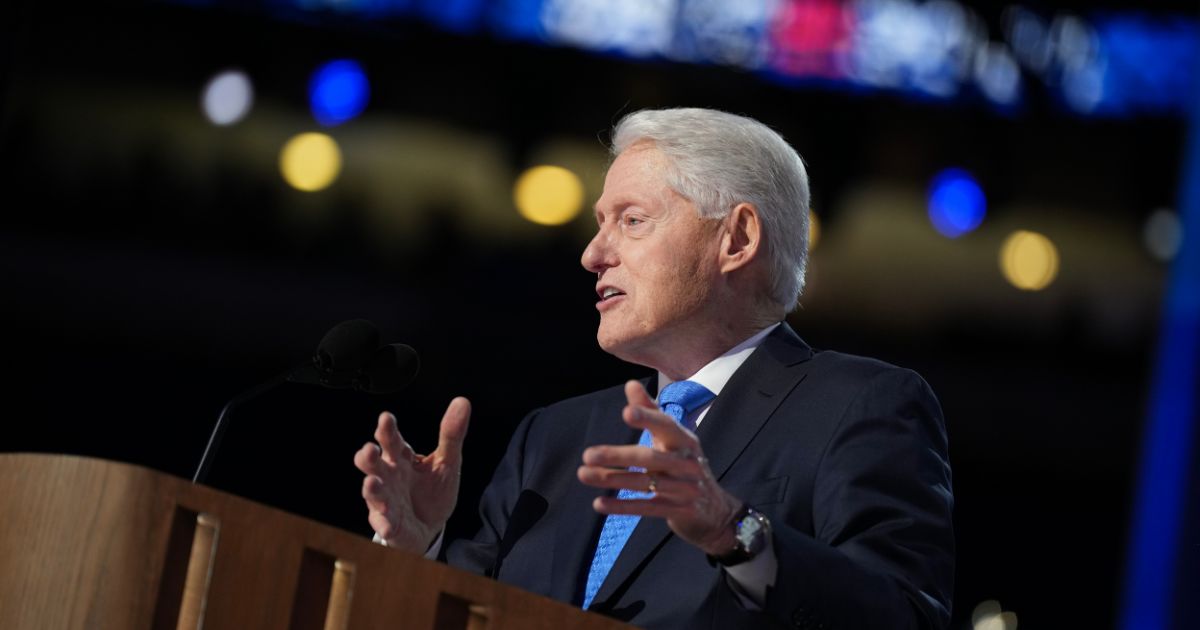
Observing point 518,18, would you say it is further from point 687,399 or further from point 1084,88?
point 687,399

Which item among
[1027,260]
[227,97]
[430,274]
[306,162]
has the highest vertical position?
[227,97]

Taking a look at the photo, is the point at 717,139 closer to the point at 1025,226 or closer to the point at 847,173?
the point at 847,173

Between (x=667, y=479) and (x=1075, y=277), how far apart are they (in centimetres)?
745

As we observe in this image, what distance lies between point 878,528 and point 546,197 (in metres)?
6.29

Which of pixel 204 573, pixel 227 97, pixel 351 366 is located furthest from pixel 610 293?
pixel 227 97

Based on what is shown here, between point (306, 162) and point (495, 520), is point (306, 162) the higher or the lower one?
the higher one

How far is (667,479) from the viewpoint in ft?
4.27

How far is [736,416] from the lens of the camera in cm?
181

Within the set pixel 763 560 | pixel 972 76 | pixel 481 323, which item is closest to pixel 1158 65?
pixel 972 76

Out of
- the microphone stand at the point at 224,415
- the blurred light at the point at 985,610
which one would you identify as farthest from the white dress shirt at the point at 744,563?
the blurred light at the point at 985,610

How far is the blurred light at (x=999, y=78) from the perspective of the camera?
6.86 m

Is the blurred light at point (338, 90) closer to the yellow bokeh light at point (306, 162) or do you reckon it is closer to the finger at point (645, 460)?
the yellow bokeh light at point (306, 162)

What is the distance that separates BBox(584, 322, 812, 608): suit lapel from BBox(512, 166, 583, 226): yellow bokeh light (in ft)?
19.2

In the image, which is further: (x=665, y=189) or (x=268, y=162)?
(x=268, y=162)
